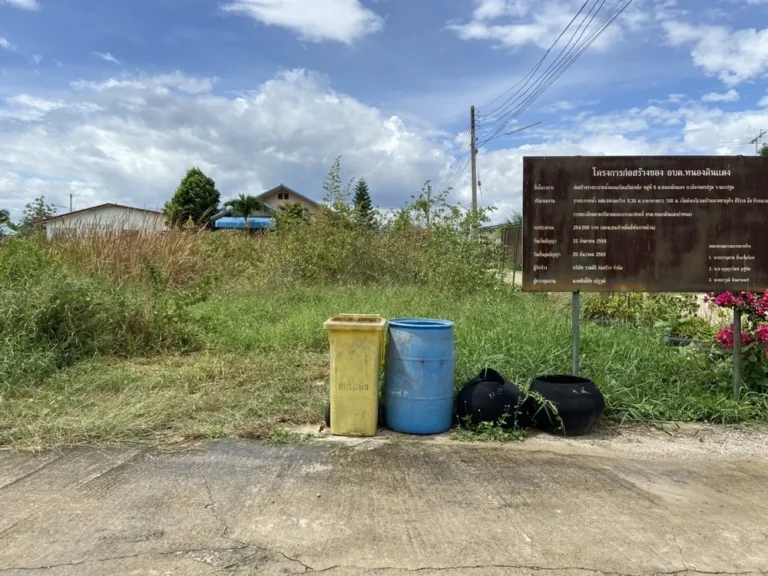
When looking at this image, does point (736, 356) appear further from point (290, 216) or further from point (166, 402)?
point (290, 216)

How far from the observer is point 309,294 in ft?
40.1

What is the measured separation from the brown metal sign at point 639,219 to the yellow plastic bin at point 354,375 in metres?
1.68

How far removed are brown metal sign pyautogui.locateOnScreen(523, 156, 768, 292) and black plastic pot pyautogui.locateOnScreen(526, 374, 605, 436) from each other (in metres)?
0.96

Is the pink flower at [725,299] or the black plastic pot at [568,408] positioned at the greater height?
the pink flower at [725,299]

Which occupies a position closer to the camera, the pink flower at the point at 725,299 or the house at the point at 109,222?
the pink flower at the point at 725,299

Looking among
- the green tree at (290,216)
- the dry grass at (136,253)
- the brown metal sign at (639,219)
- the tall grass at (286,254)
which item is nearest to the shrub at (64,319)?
the dry grass at (136,253)

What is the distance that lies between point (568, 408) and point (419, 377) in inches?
49.7

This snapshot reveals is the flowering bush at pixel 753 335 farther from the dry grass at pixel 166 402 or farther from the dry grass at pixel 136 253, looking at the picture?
the dry grass at pixel 136 253

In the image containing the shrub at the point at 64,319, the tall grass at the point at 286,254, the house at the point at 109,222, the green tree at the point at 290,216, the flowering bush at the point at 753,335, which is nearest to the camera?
the flowering bush at the point at 753,335

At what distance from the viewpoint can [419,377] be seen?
483 cm

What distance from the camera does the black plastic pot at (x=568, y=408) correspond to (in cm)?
489

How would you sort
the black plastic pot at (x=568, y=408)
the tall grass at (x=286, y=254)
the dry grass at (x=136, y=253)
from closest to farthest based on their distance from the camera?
the black plastic pot at (x=568, y=408) < the dry grass at (x=136, y=253) < the tall grass at (x=286, y=254)

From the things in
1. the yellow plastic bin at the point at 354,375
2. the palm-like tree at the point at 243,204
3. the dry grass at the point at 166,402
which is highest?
the palm-like tree at the point at 243,204

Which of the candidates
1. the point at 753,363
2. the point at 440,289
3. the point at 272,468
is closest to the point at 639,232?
the point at 753,363
